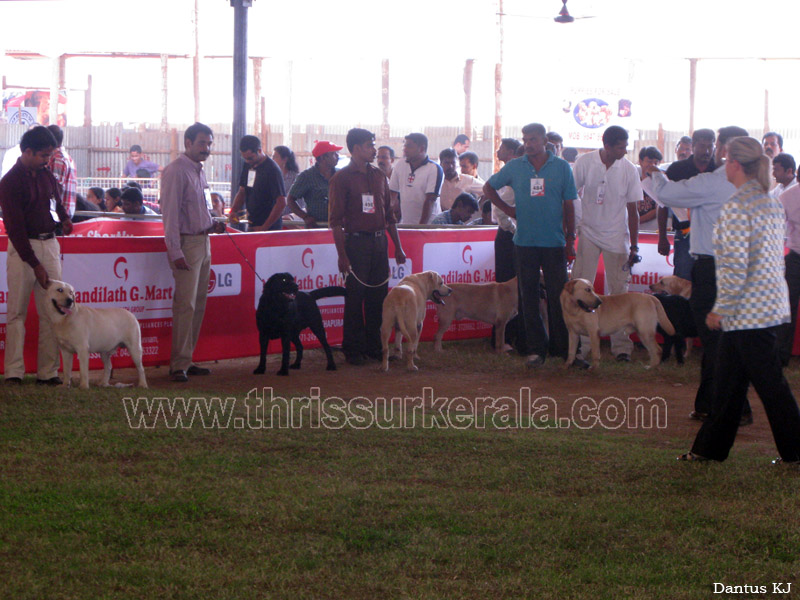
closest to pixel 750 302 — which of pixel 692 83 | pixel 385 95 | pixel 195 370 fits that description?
pixel 195 370

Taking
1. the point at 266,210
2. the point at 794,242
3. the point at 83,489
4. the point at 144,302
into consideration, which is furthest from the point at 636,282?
the point at 83,489

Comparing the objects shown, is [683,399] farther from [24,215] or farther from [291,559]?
[24,215]

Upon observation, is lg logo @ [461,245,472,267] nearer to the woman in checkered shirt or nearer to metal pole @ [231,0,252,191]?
metal pole @ [231,0,252,191]

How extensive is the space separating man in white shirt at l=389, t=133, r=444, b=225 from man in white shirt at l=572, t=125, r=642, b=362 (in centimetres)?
218

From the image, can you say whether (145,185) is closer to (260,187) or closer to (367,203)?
(260,187)

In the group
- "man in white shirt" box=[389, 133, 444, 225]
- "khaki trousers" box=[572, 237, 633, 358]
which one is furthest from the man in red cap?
"khaki trousers" box=[572, 237, 633, 358]

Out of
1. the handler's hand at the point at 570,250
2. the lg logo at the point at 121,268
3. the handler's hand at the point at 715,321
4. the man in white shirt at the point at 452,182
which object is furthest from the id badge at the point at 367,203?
the handler's hand at the point at 715,321

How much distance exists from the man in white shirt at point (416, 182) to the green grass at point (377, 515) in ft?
16.9

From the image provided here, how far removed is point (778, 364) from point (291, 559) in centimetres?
276

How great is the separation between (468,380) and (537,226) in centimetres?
154

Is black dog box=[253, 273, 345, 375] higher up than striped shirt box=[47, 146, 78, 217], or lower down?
lower down

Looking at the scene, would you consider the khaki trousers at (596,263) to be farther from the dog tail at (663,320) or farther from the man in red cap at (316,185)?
the man in red cap at (316,185)

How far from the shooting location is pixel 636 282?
10.5 meters

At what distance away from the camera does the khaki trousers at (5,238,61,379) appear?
23.7 feet
